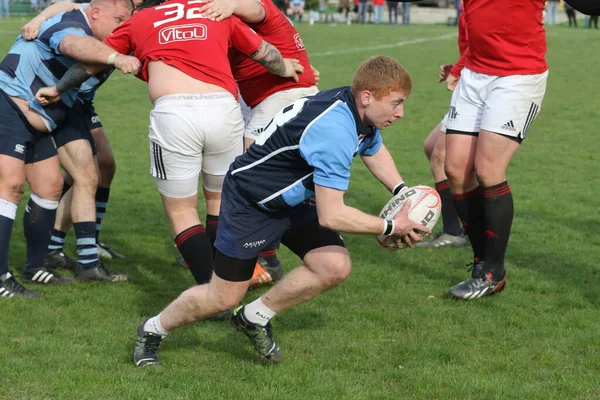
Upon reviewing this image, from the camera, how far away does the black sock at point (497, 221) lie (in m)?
6.87

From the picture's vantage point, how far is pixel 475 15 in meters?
6.82

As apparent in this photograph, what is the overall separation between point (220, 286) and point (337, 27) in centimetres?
3627

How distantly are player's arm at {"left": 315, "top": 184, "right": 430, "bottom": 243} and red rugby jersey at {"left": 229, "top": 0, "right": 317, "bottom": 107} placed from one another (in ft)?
8.24

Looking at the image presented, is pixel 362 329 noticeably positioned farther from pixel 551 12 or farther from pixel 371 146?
pixel 551 12

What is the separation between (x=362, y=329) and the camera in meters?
6.10

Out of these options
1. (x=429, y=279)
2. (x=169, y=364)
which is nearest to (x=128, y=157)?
(x=429, y=279)

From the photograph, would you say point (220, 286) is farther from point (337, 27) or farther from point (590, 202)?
point (337, 27)

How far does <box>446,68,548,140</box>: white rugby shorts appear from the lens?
Result: 265 inches

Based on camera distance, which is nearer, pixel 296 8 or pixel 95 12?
pixel 95 12

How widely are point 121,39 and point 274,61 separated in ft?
3.54

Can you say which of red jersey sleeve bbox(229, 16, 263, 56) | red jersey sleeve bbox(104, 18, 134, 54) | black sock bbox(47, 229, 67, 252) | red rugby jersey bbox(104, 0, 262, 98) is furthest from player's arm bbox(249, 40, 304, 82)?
black sock bbox(47, 229, 67, 252)

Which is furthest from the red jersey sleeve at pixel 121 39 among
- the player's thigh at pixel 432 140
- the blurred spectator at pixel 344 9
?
the blurred spectator at pixel 344 9

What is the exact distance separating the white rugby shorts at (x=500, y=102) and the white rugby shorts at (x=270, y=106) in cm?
115

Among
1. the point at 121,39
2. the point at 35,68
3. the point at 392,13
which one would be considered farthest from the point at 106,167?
the point at 392,13
